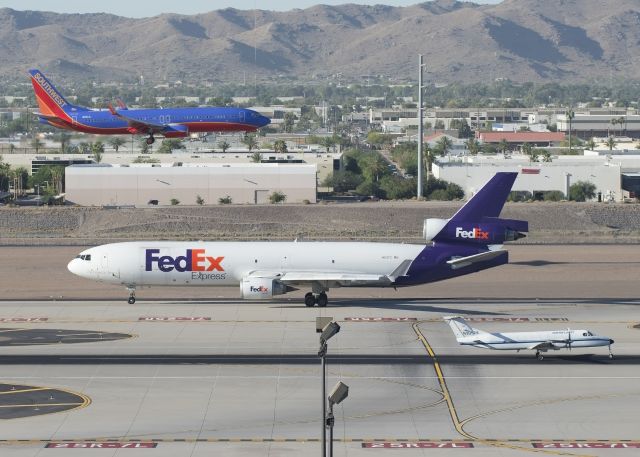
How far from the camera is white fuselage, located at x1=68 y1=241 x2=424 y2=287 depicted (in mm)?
90125

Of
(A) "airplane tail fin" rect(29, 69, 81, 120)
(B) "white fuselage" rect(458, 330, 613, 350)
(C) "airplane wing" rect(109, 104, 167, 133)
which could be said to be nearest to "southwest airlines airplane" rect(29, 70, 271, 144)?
(C) "airplane wing" rect(109, 104, 167, 133)

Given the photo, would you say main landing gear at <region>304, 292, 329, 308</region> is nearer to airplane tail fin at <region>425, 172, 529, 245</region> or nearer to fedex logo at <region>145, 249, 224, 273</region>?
fedex logo at <region>145, 249, 224, 273</region>

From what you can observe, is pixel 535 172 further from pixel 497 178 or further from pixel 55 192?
pixel 497 178

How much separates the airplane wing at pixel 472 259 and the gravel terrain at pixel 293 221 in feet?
145

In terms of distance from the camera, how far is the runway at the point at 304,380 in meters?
55.6

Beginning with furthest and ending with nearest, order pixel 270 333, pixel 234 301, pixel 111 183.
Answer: pixel 111 183 → pixel 234 301 → pixel 270 333

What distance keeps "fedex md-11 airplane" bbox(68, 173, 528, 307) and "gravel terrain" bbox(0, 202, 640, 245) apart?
1718 inches

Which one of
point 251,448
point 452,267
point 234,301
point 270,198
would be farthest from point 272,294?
point 270,198

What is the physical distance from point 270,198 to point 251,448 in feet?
360

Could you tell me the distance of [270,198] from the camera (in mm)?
163250

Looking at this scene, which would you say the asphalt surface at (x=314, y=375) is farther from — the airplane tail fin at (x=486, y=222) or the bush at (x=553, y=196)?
the bush at (x=553, y=196)

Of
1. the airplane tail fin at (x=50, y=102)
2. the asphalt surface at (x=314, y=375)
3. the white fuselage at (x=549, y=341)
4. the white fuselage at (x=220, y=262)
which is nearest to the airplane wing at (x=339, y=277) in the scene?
the white fuselage at (x=220, y=262)

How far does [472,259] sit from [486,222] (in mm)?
3079

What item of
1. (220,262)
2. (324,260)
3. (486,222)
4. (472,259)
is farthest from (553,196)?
(220,262)
